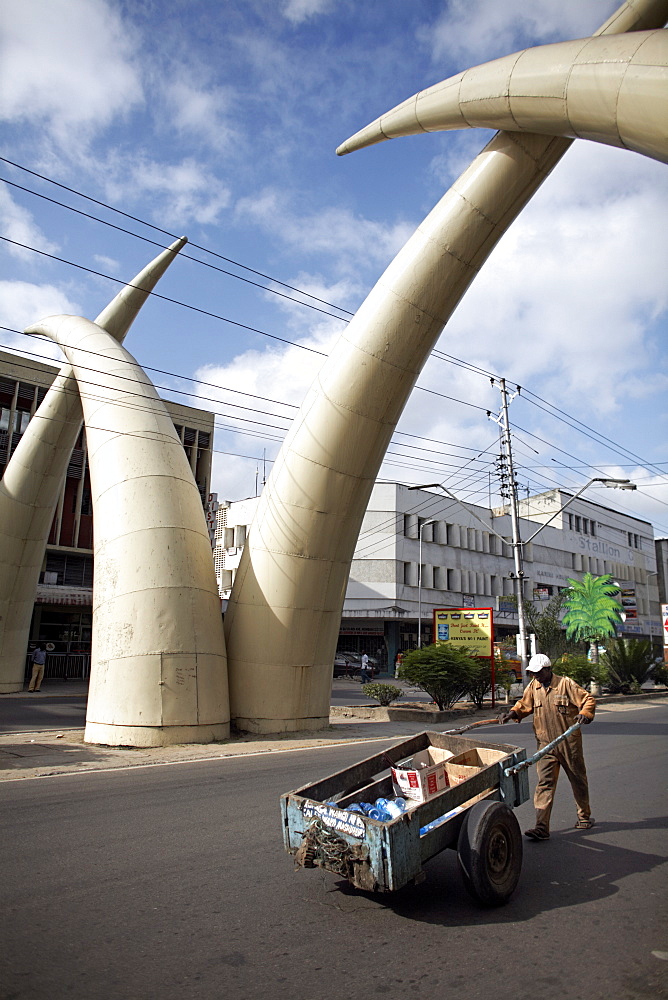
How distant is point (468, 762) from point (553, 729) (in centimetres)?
123

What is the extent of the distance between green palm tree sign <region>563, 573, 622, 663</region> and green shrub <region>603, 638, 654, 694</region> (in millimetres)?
3093

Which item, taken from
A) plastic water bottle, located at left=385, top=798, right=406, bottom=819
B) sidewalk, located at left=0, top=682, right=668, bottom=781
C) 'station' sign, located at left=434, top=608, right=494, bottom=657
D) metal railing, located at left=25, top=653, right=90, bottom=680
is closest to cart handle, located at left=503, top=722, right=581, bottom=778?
plastic water bottle, located at left=385, top=798, right=406, bottom=819

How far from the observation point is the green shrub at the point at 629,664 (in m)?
32.3

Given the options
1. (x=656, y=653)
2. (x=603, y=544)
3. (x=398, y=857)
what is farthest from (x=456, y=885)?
(x=603, y=544)

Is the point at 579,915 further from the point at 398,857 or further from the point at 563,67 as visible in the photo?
the point at 563,67

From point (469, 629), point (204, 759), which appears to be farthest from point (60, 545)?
point (204, 759)

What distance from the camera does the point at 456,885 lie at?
5543 mm

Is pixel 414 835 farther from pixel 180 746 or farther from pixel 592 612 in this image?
pixel 592 612

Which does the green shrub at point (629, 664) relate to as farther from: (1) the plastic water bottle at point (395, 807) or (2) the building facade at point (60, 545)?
(1) the plastic water bottle at point (395, 807)

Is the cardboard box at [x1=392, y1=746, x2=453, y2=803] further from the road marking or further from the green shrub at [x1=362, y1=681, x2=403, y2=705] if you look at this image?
the green shrub at [x1=362, y1=681, x2=403, y2=705]

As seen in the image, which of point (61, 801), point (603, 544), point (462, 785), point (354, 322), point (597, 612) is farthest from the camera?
point (603, 544)

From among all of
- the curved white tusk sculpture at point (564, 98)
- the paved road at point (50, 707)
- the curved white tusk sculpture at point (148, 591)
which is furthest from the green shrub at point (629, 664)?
the curved white tusk sculpture at point (564, 98)

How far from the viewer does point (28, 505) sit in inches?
931

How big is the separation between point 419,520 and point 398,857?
47.7 m
